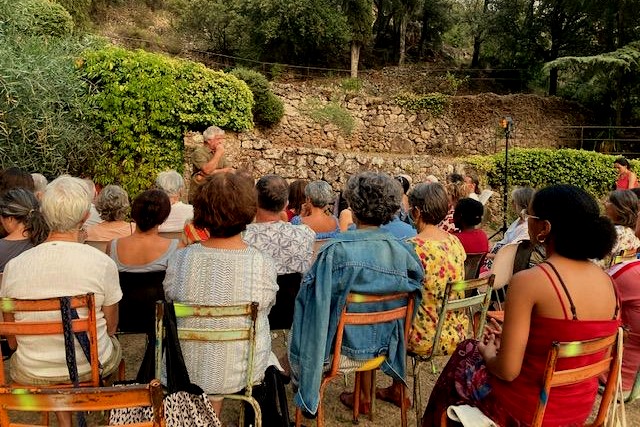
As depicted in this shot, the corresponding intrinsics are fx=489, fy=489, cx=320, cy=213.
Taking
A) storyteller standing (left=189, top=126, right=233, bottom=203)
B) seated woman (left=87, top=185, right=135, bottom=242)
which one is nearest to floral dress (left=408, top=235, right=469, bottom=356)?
seated woman (left=87, top=185, right=135, bottom=242)

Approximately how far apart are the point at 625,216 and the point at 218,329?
324cm

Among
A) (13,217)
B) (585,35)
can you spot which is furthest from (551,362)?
(585,35)

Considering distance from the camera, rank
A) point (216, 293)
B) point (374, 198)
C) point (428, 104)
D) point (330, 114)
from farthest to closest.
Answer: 1. point (428, 104)
2. point (330, 114)
3. point (374, 198)
4. point (216, 293)

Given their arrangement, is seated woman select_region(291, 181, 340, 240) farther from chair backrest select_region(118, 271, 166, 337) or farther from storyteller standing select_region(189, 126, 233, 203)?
storyteller standing select_region(189, 126, 233, 203)

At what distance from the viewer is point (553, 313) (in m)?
1.70

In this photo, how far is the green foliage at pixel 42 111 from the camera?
6906 millimetres

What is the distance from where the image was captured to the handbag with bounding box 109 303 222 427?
6.43 feet

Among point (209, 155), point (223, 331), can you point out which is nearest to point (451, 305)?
point (223, 331)

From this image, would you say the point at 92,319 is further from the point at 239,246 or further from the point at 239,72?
the point at 239,72

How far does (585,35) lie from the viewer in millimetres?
18172

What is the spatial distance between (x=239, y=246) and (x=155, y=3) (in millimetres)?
23881

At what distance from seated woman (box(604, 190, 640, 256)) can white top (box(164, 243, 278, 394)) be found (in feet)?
9.50

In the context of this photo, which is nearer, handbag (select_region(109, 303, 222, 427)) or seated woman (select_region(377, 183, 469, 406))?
handbag (select_region(109, 303, 222, 427))

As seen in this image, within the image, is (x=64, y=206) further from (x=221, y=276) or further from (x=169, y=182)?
(x=169, y=182)
